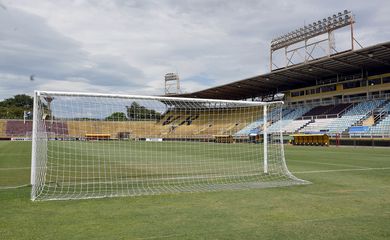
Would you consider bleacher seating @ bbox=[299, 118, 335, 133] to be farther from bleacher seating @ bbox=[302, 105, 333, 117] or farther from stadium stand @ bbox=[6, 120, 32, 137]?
stadium stand @ bbox=[6, 120, 32, 137]

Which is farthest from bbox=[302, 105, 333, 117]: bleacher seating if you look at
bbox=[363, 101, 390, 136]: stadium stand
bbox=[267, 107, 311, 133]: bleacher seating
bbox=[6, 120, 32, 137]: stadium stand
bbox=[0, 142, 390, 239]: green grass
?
bbox=[6, 120, 32, 137]: stadium stand

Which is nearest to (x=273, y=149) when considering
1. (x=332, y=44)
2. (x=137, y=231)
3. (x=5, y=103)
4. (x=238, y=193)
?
(x=238, y=193)

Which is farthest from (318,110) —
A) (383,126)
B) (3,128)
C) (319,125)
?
(3,128)

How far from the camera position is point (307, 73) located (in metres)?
42.0

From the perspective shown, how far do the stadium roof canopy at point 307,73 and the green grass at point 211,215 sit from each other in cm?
2714

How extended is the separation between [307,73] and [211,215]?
39.0 metres

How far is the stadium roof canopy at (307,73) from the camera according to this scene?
3381 cm

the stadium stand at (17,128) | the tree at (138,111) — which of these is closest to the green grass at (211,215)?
the tree at (138,111)

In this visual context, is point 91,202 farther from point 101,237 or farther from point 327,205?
point 327,205

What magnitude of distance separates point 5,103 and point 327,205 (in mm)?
110449

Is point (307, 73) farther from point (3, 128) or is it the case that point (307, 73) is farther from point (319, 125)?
point (3, 128)

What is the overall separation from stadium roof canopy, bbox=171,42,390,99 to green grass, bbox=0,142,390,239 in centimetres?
2714

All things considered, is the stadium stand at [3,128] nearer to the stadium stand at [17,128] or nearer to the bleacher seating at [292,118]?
the stadium stand at [17,128]

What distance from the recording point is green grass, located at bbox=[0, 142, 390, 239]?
4.50 meters
